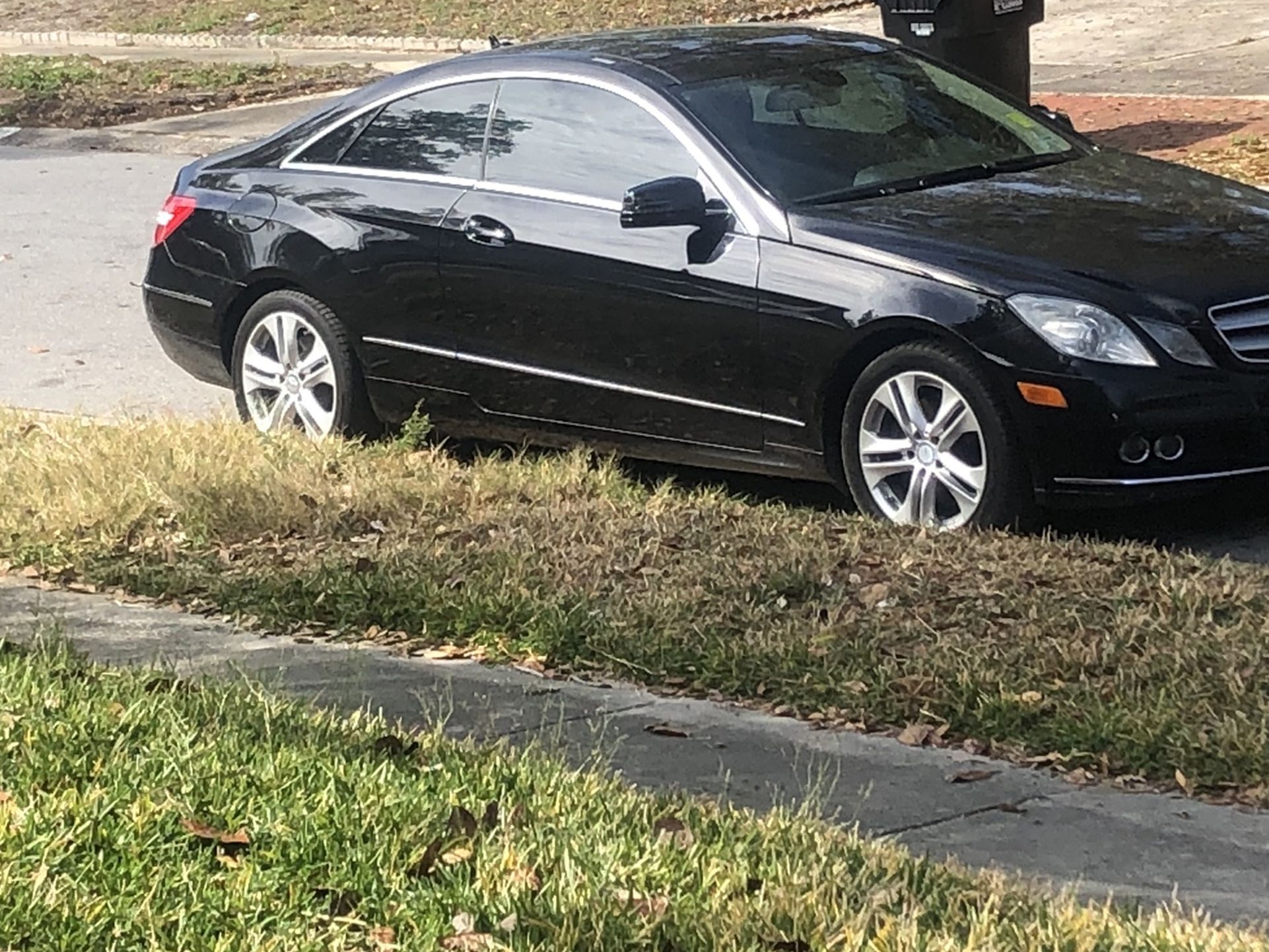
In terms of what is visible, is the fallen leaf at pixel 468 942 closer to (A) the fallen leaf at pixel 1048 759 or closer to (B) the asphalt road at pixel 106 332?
(A) the fallen leaf at pixel 1048 759

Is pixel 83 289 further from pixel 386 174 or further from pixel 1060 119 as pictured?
pixel 1060 119

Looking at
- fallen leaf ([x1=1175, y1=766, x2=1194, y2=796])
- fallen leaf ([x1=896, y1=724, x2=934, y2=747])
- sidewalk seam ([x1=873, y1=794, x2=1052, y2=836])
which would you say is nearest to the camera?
sidewalk seam ([x1=873, y1=794, x2=1052, y2=836])

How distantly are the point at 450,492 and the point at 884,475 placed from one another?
1.48 meters

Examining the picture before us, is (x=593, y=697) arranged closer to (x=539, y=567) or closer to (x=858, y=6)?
(x=539, y=567)

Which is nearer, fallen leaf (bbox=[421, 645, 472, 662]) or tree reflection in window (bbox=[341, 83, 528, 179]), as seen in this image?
fallen leaf (bbox=[421, 645, 472, 662])

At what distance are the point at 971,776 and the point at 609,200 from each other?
126 inches

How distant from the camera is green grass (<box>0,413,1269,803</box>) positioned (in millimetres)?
4910

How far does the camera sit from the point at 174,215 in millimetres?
8672

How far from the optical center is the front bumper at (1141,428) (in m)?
6.16

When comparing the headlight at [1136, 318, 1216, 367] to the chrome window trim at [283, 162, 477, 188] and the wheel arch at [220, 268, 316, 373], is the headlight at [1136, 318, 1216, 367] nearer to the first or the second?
the chrome window trim at [283, 162, 477, 188]

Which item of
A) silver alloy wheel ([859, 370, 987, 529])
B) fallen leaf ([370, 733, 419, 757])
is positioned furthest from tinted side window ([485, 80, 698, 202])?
fallen leaf ([370, 733, 419, 757])

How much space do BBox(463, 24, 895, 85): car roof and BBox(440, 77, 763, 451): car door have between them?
0.16 meters

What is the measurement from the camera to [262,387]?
8336mm

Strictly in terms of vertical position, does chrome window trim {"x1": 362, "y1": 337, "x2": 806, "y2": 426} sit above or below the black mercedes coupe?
below
